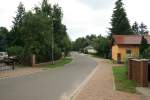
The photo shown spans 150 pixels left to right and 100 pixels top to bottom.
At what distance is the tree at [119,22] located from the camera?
8100 cm

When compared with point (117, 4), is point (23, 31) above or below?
below

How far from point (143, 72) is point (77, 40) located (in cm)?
16867

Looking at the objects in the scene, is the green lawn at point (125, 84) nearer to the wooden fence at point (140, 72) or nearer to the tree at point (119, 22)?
the wooden fence at point (140, 72)

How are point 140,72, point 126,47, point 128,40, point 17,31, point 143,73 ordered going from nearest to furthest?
point 143,73, point 140,72, point 126,47, point 128,40, point 17,31

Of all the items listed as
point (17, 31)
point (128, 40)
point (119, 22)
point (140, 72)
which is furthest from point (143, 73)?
point (119, 22)

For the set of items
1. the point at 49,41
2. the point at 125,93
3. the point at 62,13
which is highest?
Result: the point at 62,13

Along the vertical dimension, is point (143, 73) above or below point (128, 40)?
below

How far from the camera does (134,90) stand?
1541 cm

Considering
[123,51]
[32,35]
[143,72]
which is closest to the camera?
[143,72]

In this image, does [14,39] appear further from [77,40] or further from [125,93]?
[77,40]

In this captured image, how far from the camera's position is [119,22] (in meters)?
81.2

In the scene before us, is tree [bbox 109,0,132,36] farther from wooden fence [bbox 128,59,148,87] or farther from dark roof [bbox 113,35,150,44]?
wooden fence [bbox 128,59,148,87]

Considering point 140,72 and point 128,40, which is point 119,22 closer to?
point 128,40

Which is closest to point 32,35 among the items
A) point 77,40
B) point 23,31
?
point 23,31
